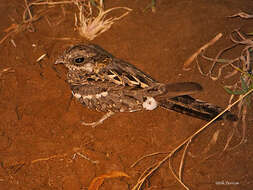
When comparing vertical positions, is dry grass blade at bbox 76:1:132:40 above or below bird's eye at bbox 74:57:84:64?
above

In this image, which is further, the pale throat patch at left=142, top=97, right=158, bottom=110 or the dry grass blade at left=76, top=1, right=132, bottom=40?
the dry grass blade at left=76, top=1, right=132, bottom=40

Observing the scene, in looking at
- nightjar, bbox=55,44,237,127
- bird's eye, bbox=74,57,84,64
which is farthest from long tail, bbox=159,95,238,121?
bird's eye, bbox=74,57,84,64

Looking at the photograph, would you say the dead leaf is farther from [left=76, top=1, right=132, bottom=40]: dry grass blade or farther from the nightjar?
[left=76, top=1, right=132, bottom=40]: dry grass blade

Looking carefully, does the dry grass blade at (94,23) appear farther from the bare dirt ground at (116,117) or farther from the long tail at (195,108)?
the long tail at (195,108)

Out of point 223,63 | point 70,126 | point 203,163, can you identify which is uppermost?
point 223,63

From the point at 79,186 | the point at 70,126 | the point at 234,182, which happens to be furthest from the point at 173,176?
the point at 70,126

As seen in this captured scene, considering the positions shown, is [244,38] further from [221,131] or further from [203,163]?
[203,163]

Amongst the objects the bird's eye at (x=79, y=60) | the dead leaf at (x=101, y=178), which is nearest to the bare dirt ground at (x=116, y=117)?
the dead leaf at (x=101, y=178)
